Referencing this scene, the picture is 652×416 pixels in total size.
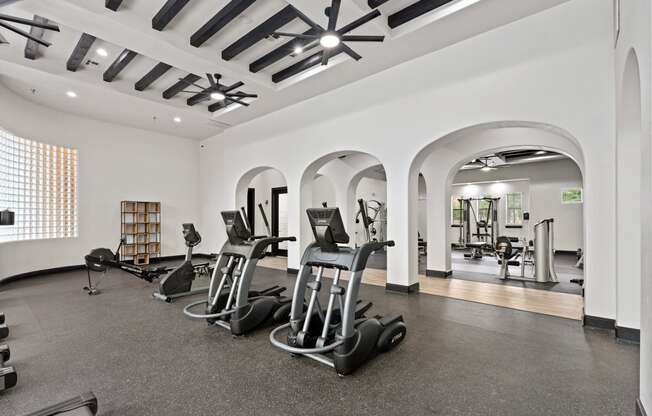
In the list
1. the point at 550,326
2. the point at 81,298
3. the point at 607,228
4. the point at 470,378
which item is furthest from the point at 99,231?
the point at 607,228

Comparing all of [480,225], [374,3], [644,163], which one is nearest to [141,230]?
[374,3]

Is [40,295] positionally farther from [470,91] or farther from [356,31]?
[470,91]

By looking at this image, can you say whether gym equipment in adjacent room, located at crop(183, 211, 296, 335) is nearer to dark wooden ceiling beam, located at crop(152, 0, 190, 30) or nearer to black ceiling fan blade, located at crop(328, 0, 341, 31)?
black ceiling fan blade, located at crop(328, 0, 341, 31)

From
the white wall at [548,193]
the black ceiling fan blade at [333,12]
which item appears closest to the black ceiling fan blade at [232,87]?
the black ceiling fan blade at [333,12]

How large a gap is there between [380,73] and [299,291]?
363 centimetres

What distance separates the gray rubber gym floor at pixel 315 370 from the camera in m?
2.05

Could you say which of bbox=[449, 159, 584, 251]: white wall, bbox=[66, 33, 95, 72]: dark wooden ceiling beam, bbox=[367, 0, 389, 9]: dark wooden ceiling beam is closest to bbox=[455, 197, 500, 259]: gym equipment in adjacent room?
bbox=[449, 159, 584, 251]: white wall

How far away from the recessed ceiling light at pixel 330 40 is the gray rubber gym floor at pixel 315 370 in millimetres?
3304

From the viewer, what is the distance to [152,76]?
17.2 feet

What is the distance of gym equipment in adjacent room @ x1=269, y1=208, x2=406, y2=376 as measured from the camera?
2448 mm

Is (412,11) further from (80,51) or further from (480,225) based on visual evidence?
(480,225)

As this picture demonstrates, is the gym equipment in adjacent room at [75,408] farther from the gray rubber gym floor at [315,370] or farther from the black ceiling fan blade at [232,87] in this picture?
the black ceiling fan blade at [232,87]

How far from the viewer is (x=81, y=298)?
15.4 feet

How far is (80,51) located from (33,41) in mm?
508
